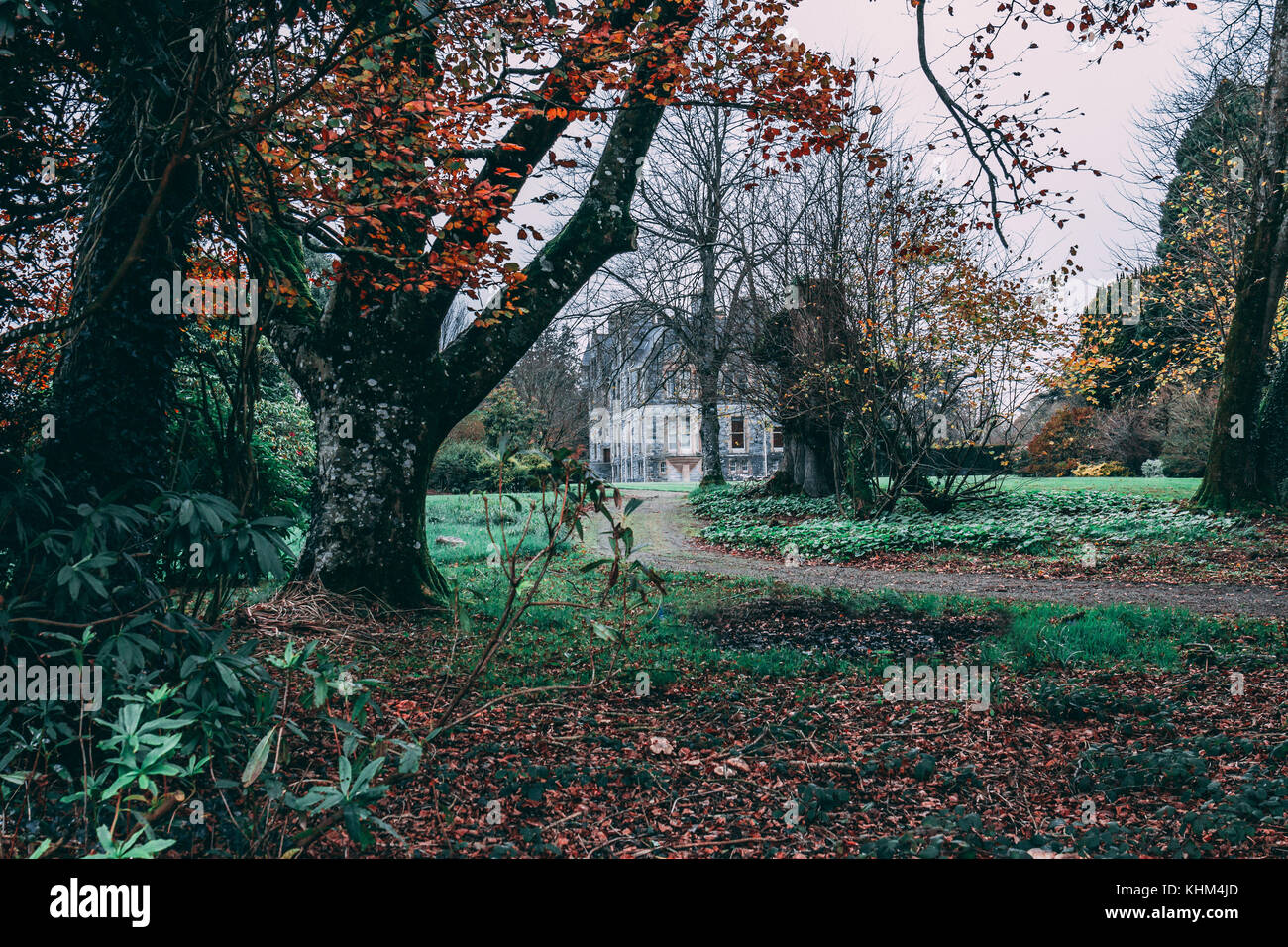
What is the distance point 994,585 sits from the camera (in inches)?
382

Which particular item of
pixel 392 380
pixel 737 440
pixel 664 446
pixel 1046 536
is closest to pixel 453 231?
pixel 392 380

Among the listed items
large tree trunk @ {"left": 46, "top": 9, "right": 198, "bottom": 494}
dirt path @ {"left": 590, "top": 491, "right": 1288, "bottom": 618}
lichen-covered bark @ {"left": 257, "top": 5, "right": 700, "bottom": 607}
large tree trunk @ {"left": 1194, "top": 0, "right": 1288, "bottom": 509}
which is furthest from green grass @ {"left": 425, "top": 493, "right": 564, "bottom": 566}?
large tree trunk @ {"left": 1194, "top": 0, "right": 1288, "bottom": 509}

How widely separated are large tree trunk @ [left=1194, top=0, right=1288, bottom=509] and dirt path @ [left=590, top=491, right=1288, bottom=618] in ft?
14.7

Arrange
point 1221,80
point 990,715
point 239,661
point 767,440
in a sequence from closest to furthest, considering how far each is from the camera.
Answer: point 239,661
point 990,715
point 1221,80
point 767,440

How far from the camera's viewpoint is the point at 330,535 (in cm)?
650

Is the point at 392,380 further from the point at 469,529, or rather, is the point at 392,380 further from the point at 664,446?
the point at 664,446

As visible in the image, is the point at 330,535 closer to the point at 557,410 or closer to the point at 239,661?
the point at 239,661

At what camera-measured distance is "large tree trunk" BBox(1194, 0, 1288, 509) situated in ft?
39.9

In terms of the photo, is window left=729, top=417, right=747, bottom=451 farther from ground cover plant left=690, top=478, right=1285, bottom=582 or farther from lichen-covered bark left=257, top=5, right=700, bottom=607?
lichen-covered bark left=257, top=5, right=700, bottom=607

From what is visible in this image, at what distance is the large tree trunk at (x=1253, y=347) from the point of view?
39.9 ft

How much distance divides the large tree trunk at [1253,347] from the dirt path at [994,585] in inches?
176
